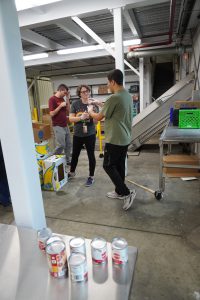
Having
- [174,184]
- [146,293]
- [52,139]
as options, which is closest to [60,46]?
[52,139]

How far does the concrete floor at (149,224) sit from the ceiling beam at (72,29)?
2761mm

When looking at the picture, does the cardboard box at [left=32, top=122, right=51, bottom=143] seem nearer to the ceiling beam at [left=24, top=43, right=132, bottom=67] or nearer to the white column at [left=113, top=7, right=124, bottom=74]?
the ceiling beam at [left=24, top=43, right=132, bottom=67]

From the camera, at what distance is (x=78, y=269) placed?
71 cm

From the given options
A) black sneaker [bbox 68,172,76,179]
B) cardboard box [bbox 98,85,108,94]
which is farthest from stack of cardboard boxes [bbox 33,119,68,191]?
cardboard box [bbox 98,85,108,94]

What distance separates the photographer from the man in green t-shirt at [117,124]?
6.89 ft

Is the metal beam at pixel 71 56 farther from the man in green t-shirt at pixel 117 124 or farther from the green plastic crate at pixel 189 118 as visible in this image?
the man in green t-shirt at pixel 117 124

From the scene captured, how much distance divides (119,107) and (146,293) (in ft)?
5.12

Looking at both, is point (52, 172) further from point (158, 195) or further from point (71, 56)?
point (71, 56)

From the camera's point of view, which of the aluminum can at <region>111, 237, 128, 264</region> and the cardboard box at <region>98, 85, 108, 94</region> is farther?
the cardboard box at <region>98, 85, 108, 94</region>

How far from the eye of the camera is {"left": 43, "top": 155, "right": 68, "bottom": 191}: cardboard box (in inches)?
116

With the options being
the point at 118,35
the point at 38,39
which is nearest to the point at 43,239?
the point at 118,35

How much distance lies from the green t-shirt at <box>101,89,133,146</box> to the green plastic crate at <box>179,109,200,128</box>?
→ 98cm

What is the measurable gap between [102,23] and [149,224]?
3.77 metres

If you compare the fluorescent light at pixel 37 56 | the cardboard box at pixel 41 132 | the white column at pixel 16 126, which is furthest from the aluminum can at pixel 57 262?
the fluorescent light at pixel 37 56
